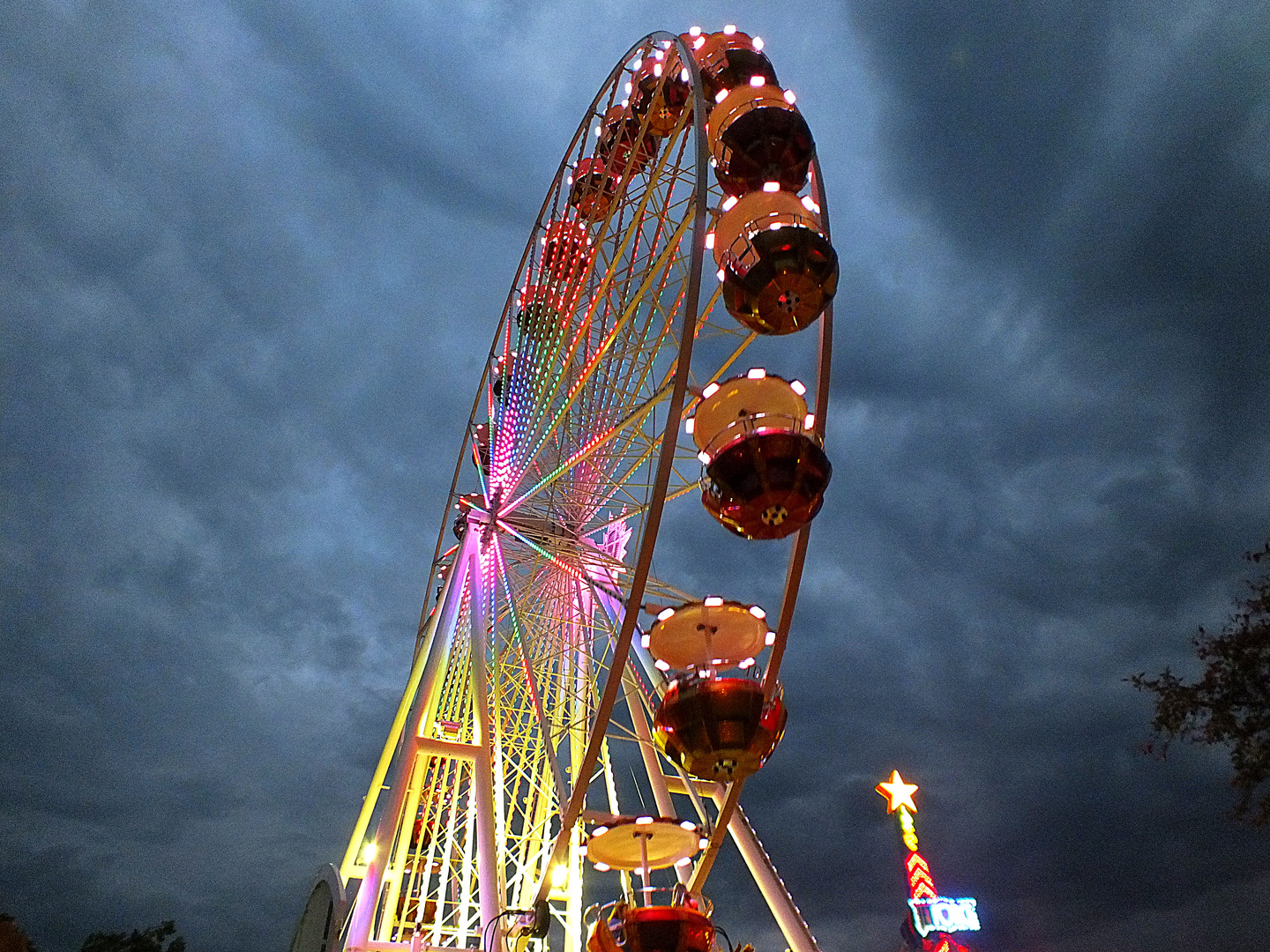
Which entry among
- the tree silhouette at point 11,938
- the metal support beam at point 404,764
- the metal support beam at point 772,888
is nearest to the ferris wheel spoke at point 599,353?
the metal support beam at point 404,764

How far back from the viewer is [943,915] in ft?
48.7

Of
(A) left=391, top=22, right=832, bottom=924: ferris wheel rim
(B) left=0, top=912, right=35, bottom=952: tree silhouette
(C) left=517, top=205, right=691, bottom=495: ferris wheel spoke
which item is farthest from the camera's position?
(C) left=517, top=205, right=691, bottom=495: ferris wheel spoke

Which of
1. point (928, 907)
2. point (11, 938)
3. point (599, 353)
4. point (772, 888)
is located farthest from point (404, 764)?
point (928, 907)

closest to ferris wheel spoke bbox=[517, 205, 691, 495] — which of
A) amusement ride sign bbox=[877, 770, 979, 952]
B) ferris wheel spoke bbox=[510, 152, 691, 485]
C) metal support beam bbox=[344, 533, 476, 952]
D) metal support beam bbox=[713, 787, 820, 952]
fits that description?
ferris wheel spoke bbox=[510, 152, 691, 485]

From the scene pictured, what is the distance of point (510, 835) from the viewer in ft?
44.7

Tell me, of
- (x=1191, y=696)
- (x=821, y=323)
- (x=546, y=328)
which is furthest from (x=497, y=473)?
(x=1191, y=696)

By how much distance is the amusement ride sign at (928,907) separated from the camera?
1465cm

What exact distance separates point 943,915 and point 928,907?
10.5 inches

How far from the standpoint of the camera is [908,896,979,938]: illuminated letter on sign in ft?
48.1

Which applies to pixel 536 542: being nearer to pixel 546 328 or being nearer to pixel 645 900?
pixel 546 328

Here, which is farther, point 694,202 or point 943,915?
point 943,915

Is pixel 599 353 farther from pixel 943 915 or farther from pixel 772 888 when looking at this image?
pixel 943 915

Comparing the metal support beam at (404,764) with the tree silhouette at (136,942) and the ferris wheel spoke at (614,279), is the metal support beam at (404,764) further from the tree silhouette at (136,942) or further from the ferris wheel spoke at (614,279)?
the tree silhouette at (136,942)

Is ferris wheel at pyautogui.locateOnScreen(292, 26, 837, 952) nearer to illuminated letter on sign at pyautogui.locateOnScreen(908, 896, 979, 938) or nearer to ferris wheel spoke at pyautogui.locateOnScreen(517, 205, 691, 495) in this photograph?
ferris wheel spoke at pyautogui.locateOnScreen(517, 205, 691, 495)
